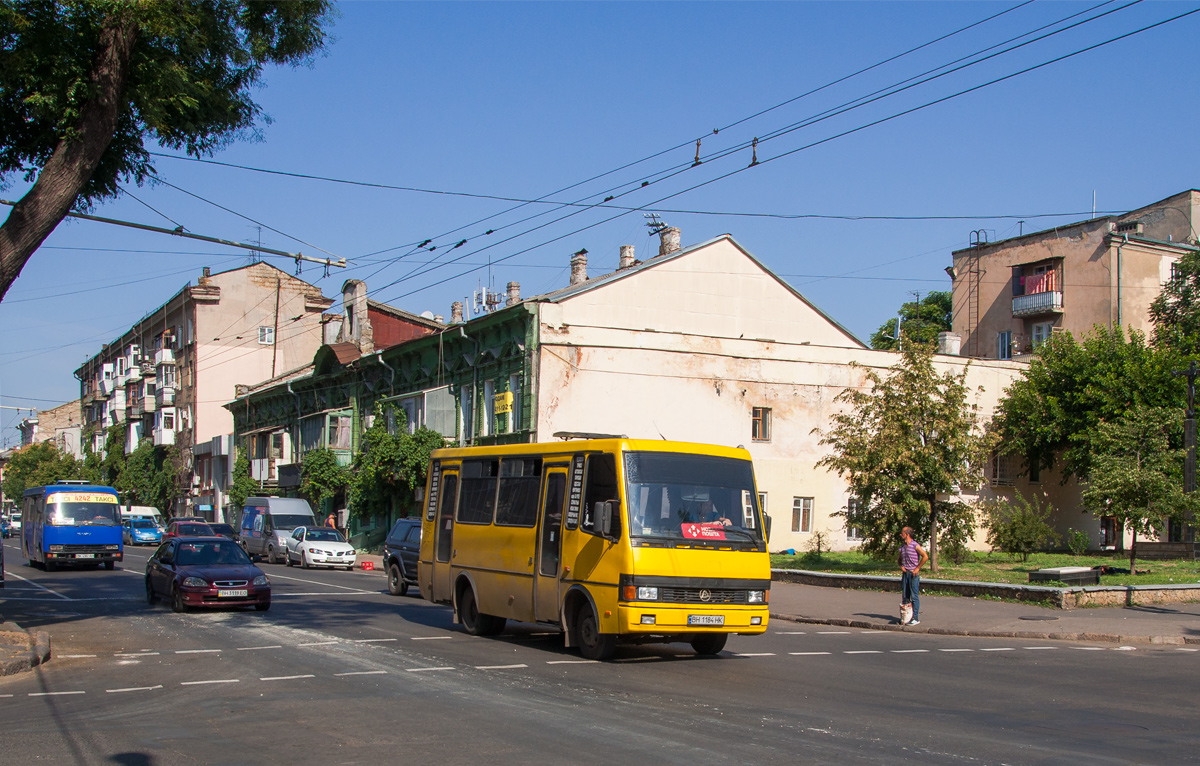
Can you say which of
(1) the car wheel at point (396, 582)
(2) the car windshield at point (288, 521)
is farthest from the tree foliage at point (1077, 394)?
(2) the car windshield at point (288, 521)

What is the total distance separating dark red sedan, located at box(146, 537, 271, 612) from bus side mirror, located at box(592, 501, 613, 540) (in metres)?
9.26

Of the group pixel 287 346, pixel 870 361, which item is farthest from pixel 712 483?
pixel 287 346

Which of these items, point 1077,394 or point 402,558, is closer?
point 402,558

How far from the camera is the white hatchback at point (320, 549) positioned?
1399 inches

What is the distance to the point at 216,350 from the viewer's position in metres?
75.2

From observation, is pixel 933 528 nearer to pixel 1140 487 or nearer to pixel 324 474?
pixel 1140 487

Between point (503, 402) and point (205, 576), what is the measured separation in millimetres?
18540

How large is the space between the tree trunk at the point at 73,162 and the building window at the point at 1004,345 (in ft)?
160

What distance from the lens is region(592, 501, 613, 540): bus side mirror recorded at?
12578 mm

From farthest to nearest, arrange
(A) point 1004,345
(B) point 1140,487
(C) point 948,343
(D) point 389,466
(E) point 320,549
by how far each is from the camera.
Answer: (A) point 1004,345 < (C) point 948,343 < (D) point 389,466 < (E) point 320,549 < (B) point 1140,487

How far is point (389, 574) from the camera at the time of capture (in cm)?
2477

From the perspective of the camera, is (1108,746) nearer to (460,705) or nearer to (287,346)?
(460,705)

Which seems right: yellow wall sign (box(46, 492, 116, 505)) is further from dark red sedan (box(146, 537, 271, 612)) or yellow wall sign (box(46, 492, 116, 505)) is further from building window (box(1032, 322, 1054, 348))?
building window (box(1032, 322, 1054, 348))

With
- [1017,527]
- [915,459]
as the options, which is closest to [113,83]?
[915,459]
